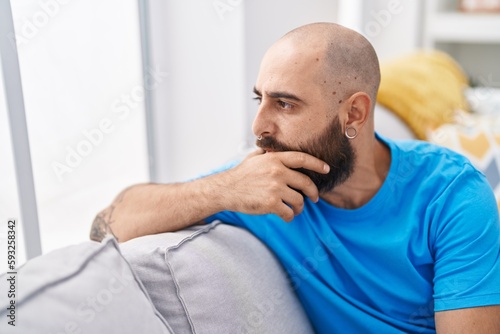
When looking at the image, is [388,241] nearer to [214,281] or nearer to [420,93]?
[214,281]

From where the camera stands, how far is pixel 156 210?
1245mm

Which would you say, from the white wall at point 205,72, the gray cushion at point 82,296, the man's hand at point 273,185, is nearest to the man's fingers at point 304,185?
the man's hand at point 273,185

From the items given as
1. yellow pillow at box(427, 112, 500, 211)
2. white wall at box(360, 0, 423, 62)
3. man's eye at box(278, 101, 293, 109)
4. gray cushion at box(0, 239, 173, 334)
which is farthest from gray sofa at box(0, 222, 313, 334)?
white wall at box(360, 0, 423, 62)

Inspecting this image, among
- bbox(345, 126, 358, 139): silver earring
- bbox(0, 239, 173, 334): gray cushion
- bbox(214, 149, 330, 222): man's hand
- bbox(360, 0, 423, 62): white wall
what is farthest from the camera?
bbox(360, 0, 423, 62): white wall

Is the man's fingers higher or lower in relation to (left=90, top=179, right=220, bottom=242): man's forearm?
higher

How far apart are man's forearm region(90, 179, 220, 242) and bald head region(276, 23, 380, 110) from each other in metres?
0.35

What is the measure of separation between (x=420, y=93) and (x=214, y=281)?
1469 millimetres

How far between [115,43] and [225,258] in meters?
1.04

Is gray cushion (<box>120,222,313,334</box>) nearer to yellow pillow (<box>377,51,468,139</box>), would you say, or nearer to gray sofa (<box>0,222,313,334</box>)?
gray sofa (<box>0,222,313,334</box>)

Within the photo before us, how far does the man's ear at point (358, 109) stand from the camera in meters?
1.24

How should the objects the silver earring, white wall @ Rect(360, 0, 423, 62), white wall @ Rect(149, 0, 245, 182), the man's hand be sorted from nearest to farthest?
the man's hand → the silver earring → white wall @ Rect(149, 0, 245, 182) → white wall @ Rect(360, 0, 423, 62)

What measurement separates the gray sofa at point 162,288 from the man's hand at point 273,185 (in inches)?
3.8

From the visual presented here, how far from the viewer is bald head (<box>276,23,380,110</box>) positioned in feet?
3.96

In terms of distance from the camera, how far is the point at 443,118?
2.25m
